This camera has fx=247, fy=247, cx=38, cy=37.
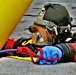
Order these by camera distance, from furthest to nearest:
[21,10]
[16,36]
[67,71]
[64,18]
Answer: [21,10], [16,36], [64,18], [67,71]

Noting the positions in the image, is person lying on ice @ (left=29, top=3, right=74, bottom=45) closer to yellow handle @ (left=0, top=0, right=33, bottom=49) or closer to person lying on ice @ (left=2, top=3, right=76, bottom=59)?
person lying on ice @ (left=2, top=3, right=76, bottom=59)

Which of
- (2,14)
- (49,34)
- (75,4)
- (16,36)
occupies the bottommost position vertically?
(75,4)

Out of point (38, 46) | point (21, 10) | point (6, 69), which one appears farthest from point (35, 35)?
point (21, 10)

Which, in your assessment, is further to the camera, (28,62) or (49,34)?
(49,34)

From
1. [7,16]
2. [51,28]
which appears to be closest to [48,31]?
[51,28]

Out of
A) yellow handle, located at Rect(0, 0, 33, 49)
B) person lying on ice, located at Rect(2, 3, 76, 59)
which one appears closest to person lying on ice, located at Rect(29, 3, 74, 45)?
person lying on ice, located at Rect(2, 3, 76, 59)

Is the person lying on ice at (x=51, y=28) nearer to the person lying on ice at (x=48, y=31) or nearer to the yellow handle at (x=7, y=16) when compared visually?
the person lying on ice at (x=48, y=31)

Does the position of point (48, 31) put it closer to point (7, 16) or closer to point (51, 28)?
point (51, 28)

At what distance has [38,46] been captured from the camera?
1.29 m

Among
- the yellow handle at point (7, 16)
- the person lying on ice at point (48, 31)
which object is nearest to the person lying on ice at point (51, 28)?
the person lying on ice at point (48, 31)

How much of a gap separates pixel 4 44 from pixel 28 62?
247 mm

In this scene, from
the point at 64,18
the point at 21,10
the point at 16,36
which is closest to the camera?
the point at 64,18

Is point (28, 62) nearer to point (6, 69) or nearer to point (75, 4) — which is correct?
point (6, 69)

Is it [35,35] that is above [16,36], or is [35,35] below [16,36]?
above
